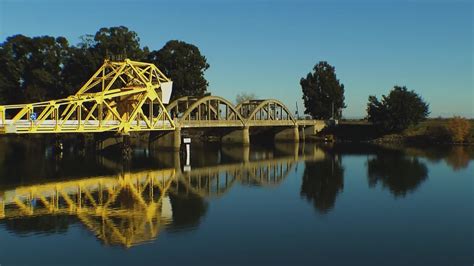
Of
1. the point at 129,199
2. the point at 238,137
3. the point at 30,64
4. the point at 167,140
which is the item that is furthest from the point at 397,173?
the point at 30,64

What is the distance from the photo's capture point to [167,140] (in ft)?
226

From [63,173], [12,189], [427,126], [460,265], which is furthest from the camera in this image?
[427,126]

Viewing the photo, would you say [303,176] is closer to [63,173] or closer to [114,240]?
[63,173]

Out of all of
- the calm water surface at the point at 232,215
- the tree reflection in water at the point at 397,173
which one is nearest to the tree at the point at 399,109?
the tree reflection in water at the point at 397,173

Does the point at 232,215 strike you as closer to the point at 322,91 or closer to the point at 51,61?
the point at 51,61

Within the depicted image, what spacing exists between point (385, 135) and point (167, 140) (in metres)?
50.9

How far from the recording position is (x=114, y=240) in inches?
850

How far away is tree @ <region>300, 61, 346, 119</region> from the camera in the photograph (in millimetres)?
107062

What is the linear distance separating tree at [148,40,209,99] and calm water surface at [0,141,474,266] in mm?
38583

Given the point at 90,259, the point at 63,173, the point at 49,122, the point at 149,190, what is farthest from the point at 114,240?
the point at 49,122

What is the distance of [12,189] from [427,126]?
85544 millimetres

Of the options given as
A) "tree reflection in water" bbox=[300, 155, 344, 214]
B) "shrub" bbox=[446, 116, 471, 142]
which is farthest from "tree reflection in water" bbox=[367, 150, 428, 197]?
"shrub" bbox=[446, 116, 471, 142]

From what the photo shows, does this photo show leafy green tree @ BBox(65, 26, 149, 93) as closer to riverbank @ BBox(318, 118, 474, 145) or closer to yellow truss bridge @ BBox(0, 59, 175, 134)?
yellow truss bridge @ BBox(0, 59, 175, 134)

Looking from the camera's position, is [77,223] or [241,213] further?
[241,213]
